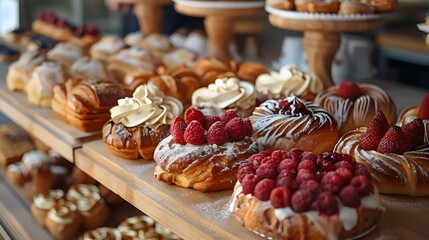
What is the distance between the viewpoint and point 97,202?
2.17 m

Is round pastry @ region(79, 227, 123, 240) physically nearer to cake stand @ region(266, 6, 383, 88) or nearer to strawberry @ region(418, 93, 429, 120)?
cake stand @ region(266, 6, 383, 88)

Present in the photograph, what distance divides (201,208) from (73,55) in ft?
4.80

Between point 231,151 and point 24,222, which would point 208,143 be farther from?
point 24,222

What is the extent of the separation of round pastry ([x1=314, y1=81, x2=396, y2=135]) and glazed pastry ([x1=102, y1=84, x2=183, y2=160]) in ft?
1.47

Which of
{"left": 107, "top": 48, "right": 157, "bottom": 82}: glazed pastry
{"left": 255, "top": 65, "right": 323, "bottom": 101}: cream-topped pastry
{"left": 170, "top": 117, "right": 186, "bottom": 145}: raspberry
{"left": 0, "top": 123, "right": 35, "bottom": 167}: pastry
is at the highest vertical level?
{"left": 170, "top": 117, "right": 186, "bottom": 145}: raspberry

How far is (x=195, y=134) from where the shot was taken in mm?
1349

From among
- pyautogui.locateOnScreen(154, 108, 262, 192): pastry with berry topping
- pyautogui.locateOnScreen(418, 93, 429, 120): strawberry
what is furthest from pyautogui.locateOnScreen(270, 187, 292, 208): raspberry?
pyautogui.locateOnScreen(418, 93, 429, 120): strawberry

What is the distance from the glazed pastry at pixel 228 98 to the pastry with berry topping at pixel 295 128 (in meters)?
0.17

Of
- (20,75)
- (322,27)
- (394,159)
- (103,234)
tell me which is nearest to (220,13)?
(322,27)

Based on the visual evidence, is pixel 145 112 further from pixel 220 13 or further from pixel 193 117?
pixel 220 13

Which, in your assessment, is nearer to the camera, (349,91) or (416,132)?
(416,132)

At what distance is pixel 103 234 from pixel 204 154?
80 centimetres

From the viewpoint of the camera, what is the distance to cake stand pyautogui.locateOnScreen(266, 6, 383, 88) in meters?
1.87

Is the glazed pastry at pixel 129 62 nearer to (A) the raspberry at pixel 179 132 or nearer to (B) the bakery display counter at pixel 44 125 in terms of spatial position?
(B) the bakery display counter at pixel 44 125
